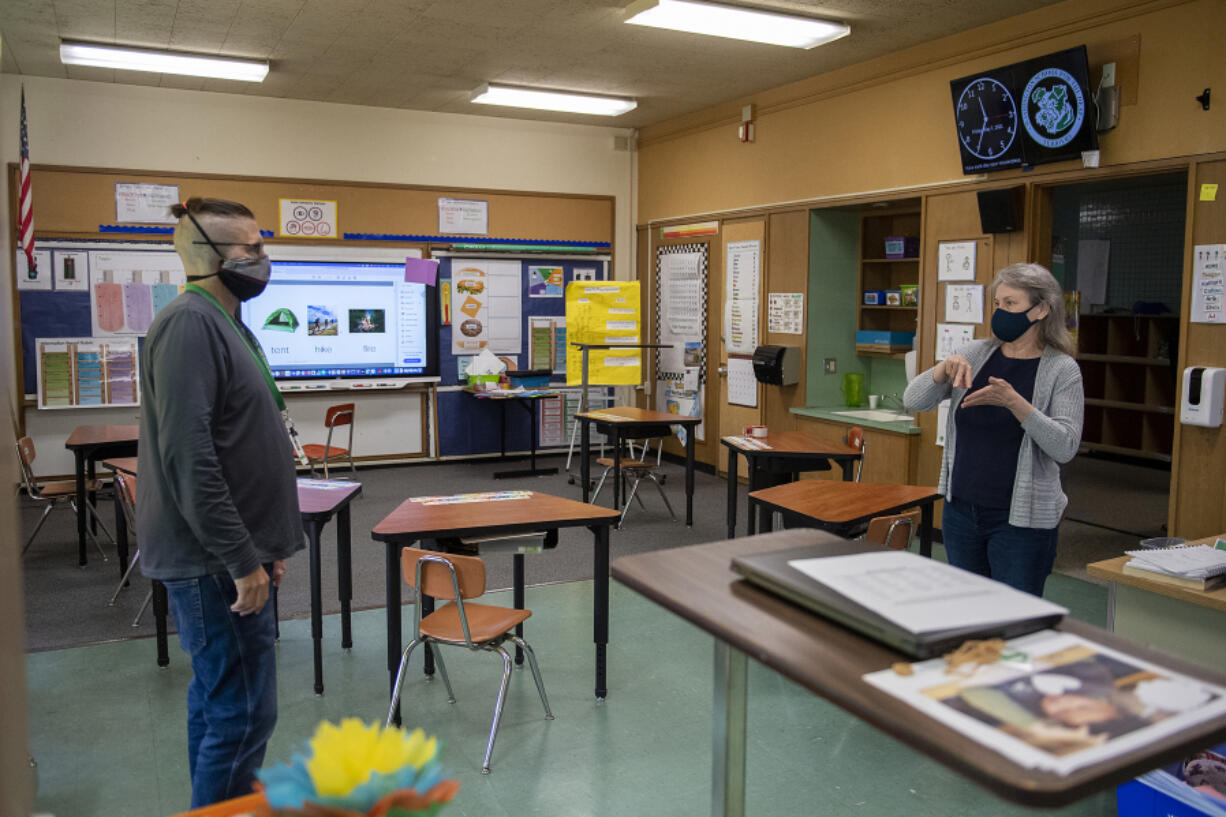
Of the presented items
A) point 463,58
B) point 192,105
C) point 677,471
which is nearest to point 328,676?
point 463,58

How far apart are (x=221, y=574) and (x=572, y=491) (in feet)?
18.1

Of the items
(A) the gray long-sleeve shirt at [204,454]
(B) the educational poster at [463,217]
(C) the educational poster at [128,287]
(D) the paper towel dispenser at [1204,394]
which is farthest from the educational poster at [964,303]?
(C) the educational poster at [128,287]

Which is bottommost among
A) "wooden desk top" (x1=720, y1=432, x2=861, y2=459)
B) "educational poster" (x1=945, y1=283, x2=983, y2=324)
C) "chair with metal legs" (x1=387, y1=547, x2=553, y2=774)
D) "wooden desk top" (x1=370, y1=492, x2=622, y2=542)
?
"chair with metal legs" (x1=387, y1=547, x2=553, y2=774)

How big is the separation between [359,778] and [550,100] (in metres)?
7.73

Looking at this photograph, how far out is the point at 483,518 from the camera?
3.50 m

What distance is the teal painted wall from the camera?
7227 millimetres

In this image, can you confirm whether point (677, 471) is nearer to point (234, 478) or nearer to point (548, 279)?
point (548, 279)

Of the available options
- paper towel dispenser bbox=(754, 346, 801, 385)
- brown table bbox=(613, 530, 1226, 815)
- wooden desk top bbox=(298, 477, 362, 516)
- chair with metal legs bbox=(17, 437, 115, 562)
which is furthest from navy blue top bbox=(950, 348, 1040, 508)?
chair with metal legs bbox=(17, 437, 115, 562)

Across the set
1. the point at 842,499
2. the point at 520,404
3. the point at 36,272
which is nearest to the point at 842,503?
the point at 842,499

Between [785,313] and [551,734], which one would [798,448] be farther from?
[785,313]

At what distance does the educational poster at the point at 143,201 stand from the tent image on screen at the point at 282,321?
1.07 metres

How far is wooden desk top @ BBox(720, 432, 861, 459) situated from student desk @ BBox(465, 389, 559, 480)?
3.28 metres

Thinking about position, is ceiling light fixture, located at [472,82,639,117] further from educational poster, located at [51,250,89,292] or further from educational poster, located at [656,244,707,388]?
educational poster, located at [51,250,89,292]

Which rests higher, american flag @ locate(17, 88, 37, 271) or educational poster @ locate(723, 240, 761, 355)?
american flag @ locate(17, 88, 37, 271)
